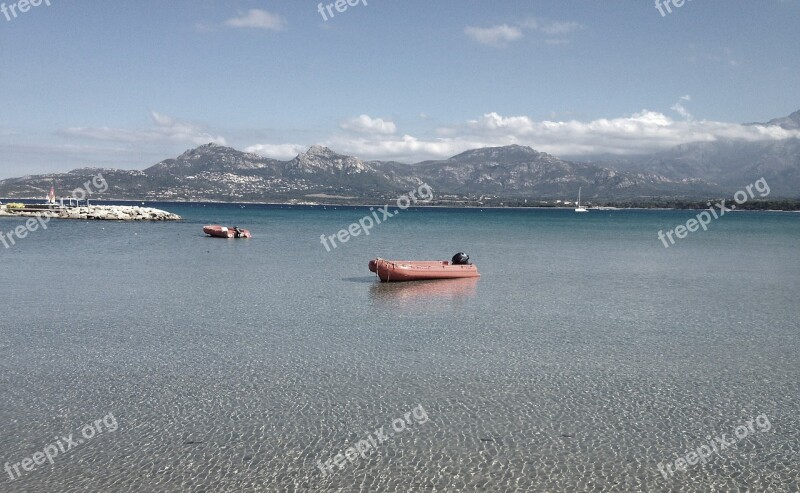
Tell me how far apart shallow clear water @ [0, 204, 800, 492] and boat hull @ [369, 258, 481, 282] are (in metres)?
1.88

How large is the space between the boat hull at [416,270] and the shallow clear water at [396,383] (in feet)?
6.18

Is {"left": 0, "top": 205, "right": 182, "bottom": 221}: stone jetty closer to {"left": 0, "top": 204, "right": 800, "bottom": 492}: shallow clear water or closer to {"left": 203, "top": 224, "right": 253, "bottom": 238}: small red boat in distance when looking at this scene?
{"left": 203, "top": 224, "right": 253, "bottom": 238}: small red boat in distance

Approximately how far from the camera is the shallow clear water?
14703mm

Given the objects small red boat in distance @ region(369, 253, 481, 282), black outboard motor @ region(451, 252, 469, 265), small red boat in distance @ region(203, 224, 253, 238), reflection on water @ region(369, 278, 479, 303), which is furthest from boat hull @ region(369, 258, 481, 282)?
small red boat in distance @ region(203, 224, 253, 238)

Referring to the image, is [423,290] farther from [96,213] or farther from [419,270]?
[96,213]

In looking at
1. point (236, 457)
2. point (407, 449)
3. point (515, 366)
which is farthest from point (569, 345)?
point (236, 457)

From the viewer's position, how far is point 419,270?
46375 millimetres

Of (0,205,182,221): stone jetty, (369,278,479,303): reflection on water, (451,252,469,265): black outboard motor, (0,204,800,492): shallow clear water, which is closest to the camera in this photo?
(0,204,800,492): shallow clear water

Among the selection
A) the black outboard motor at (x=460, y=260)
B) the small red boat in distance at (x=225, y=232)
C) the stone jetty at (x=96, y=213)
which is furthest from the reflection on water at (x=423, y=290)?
the stone jetty at (x=96, y=213)

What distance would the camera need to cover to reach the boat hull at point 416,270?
45.4m

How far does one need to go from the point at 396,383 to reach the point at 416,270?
2555cm

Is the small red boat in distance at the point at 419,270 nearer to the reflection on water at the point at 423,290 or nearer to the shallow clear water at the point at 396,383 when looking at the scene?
the reflection on water at the point at 423,290

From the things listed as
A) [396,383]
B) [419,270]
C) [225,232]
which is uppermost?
[396,383]

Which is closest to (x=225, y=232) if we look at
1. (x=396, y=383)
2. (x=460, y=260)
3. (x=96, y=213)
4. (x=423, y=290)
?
(x=460, y=260)
